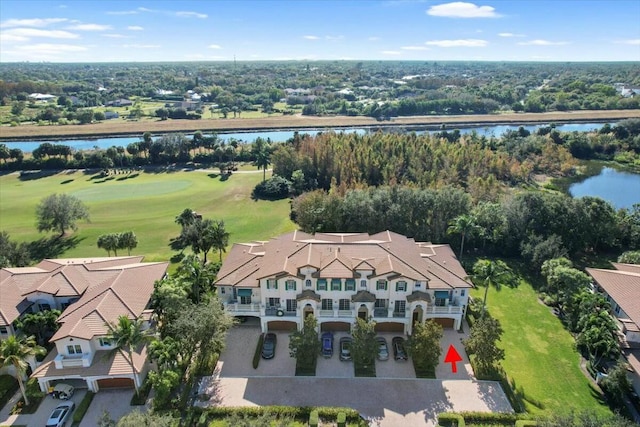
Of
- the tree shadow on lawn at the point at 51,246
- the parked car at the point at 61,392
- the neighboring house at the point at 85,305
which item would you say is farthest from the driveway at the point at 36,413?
the tree shadow on lawn at the point at 51,246

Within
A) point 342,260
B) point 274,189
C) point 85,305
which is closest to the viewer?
point 85,305

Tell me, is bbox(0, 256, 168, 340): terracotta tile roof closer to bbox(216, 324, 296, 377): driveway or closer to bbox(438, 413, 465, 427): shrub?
bbox(216, 324, 296, 377): driveway

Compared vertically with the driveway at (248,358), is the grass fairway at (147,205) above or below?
below

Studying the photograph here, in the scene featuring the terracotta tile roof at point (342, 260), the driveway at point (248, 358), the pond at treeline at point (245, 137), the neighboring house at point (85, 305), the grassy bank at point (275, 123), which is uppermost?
the terracotta tile roof at point (342, 260)

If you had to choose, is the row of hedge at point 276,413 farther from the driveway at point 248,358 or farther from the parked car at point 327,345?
the parked car at point 327,345

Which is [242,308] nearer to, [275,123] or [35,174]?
[35,174]

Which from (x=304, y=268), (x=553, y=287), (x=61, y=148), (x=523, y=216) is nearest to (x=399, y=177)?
(x=523, y=216)

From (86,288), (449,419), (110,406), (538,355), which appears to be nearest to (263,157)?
(86,288)

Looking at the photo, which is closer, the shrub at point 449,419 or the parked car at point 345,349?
the shrub at point 449,419
